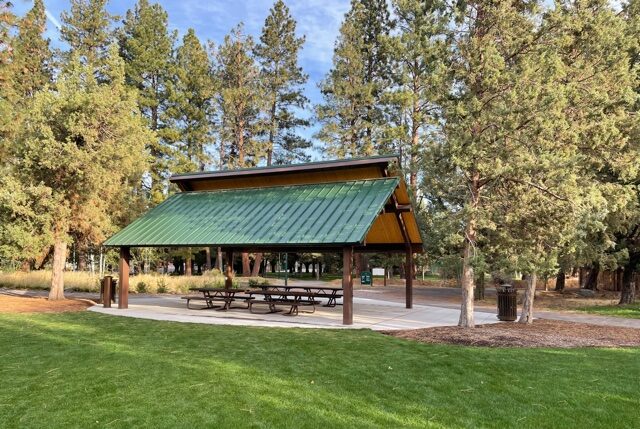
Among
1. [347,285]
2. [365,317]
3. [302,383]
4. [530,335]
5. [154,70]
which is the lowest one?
[365,317]

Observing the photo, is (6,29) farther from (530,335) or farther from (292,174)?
(530,335)

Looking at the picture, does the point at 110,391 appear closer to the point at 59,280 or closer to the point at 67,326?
the point at 67,326

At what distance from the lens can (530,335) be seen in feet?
35.0

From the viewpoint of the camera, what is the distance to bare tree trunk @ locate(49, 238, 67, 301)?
18.4 meters

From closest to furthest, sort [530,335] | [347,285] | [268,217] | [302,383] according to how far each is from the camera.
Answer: [302,383]
[530,335]
[347,285]
[268,217]

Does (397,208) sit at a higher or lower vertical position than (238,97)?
lower

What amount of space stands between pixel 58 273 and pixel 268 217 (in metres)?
9.92

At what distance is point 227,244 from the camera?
45.0 ft

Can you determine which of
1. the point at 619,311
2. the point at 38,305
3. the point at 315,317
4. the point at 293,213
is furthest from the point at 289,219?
the point at 619,311

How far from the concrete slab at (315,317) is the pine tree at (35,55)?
86.4ft

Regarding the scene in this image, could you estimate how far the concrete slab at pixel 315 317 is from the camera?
12.5 meters

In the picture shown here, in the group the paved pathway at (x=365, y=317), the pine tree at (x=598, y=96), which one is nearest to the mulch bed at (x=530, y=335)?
the paved pathway at (x=365, y=317)

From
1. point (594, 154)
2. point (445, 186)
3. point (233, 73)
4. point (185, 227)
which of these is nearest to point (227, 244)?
point (185, 227)

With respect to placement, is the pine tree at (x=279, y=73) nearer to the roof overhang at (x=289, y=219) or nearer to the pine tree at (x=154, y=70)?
the pine tree at (x=154, y=70)
